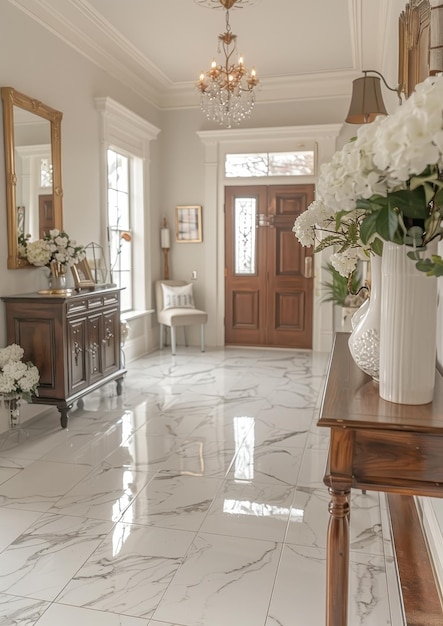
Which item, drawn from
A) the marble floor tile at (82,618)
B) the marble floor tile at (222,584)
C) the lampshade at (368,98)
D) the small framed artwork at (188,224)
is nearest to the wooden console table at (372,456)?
the marble floor tile at (222,584)

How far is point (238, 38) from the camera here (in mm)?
5254

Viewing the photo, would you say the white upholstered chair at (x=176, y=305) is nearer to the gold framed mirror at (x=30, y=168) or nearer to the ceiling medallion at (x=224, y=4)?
the gold framed mirror at (x=30, y=168)

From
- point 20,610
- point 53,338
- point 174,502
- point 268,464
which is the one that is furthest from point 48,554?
point 53,338

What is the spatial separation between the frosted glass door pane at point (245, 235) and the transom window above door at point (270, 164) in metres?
0.35

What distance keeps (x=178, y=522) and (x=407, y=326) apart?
1.66 meters

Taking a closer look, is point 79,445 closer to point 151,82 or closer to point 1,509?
point 1,509

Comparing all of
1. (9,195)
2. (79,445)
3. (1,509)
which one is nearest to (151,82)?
(9,195)

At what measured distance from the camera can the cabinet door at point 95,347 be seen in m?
4.23

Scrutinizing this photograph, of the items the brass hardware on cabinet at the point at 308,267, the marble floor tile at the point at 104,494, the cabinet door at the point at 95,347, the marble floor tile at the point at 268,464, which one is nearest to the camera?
the marble floor tile at the point at 104,494

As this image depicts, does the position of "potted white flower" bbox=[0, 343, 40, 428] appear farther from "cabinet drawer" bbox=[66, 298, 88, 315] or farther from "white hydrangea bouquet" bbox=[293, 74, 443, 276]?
"white hydrangea bouquet" bbox=[293, 74, 443, 276]

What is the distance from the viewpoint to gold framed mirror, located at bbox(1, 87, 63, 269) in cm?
384

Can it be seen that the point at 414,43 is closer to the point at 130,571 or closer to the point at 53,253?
the point at 130,571

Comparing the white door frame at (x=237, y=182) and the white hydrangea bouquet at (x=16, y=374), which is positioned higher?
the white door frame at (x=237, y=182)

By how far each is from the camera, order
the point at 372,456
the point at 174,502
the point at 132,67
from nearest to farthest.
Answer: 1. the point at 372,456
2. the point at 174,502
3. the point at 132,67
